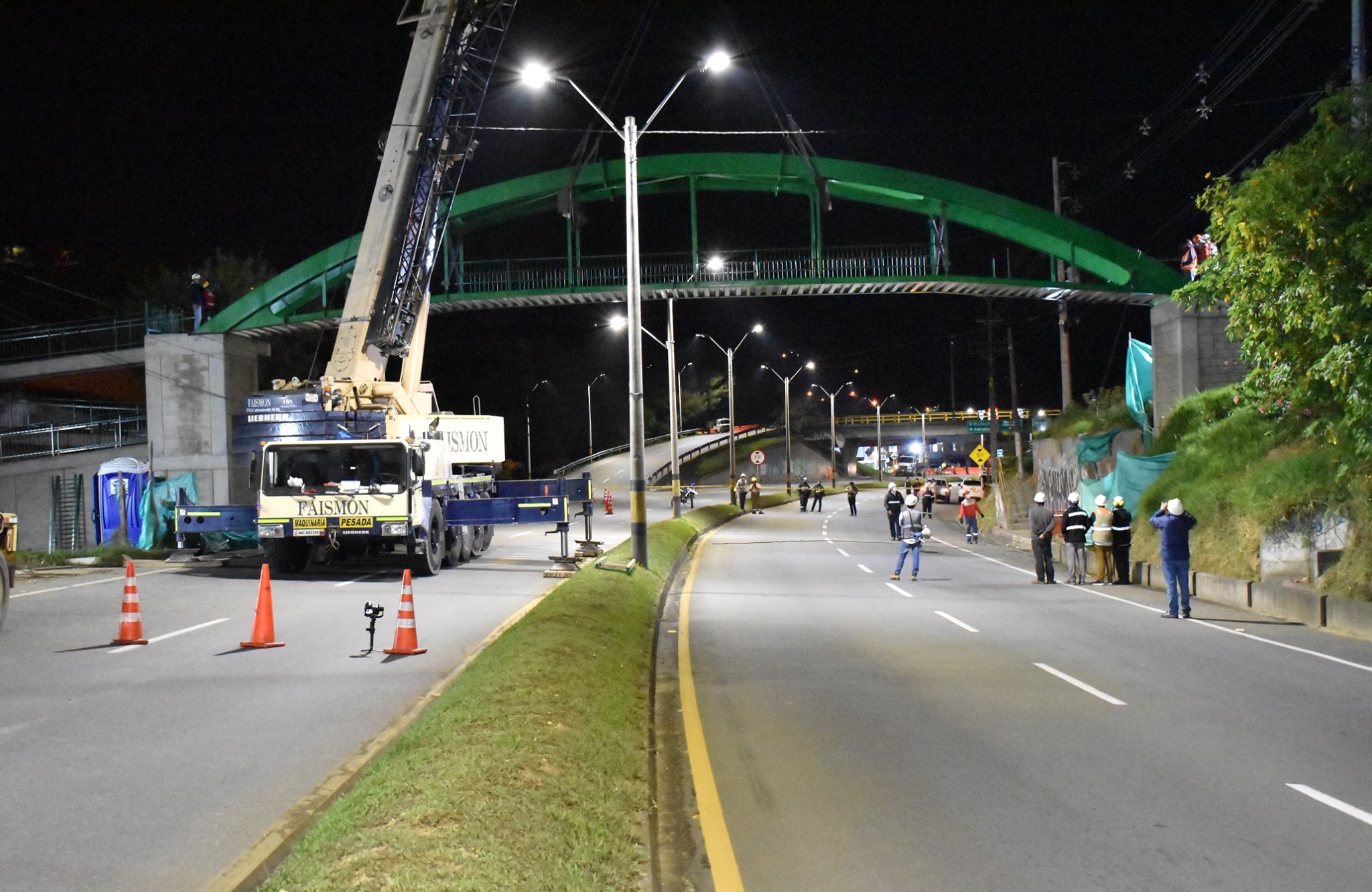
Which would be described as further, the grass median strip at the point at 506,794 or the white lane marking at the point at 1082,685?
the white lane marking at the point at 1082,685

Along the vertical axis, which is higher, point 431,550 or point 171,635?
point 431,550

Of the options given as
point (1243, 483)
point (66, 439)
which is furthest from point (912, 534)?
point (66, 439)

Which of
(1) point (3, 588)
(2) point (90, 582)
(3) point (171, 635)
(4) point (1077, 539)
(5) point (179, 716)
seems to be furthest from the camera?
(4) point (1077, 539)

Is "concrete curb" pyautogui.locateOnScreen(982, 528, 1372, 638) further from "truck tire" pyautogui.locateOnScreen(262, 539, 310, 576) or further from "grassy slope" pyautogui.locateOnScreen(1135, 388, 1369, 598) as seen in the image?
"truck tire" pyautogui.locateOnScreen(262, 539, 310, 576)

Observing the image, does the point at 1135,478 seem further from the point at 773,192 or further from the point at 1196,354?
the point at 773,192

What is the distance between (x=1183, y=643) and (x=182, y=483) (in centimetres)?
2366

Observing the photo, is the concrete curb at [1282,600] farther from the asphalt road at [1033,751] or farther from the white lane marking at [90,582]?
the white lane marking at [90,582]

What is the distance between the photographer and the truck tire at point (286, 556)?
20.3 meters

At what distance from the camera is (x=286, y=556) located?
20406mm

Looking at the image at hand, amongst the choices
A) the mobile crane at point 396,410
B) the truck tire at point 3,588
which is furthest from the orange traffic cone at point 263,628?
the mobile crane at point 396,410

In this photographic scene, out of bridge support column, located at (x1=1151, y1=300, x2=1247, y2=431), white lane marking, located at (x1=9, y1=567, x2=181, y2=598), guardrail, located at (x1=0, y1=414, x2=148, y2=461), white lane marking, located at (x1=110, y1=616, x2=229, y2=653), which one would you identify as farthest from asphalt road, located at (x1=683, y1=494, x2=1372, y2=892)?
guardrail, located at (x1=0, y1=414, x2=148, y2=461)

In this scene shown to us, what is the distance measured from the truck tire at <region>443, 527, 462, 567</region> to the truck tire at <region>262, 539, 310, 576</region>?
9.77ft

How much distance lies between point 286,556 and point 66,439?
24.9m

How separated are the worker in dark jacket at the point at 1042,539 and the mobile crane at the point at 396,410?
28.7 feet
